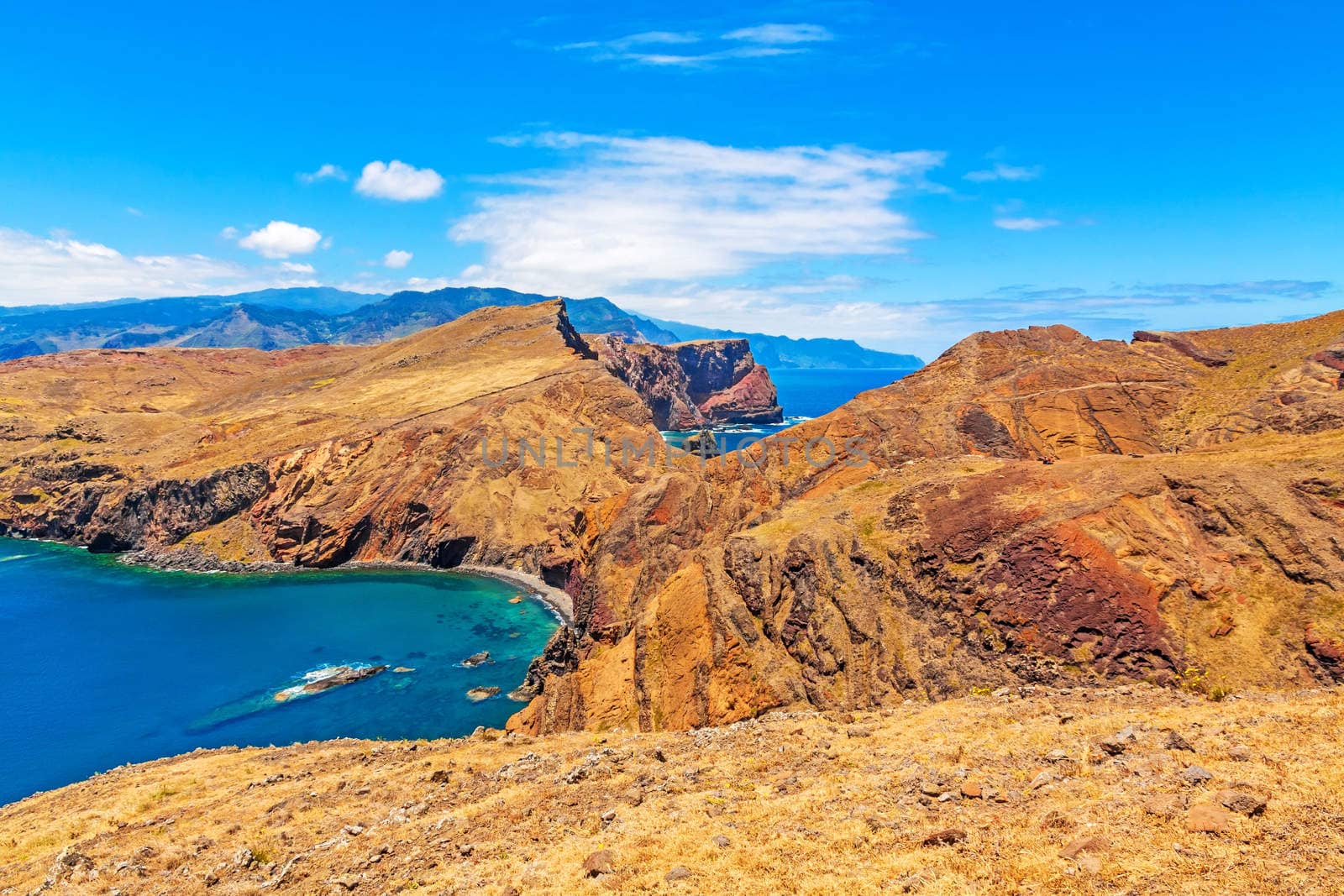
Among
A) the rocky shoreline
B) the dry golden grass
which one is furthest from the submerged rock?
the rocky shoreline

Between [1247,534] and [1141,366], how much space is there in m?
46.8

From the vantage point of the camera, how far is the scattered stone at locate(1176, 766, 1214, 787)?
20.6 metres

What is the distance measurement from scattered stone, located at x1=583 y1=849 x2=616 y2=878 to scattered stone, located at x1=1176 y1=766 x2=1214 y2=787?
17490mm

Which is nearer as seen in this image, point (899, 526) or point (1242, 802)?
point (1242, 802)

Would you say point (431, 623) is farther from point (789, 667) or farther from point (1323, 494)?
point (1323, 494)

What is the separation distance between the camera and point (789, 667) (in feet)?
153

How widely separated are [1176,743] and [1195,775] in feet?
11.4

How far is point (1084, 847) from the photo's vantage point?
17953 millimetres

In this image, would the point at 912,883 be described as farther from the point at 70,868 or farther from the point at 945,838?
the point at 70,868

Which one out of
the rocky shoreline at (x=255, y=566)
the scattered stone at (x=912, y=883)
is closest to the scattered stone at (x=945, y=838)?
the scattered stone at (x=912, y=883)

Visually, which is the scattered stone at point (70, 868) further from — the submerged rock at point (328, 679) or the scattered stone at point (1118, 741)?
the submerged rock at point (328, 679)

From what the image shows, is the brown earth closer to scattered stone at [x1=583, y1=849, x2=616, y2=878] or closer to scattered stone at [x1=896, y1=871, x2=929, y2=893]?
scattered stone at [x1=583, y1=849, x2=616, y2=878]

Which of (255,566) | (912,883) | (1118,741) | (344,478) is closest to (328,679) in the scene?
(255,566)

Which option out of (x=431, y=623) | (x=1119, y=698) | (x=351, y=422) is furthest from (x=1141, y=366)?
(x=351, y=422)
